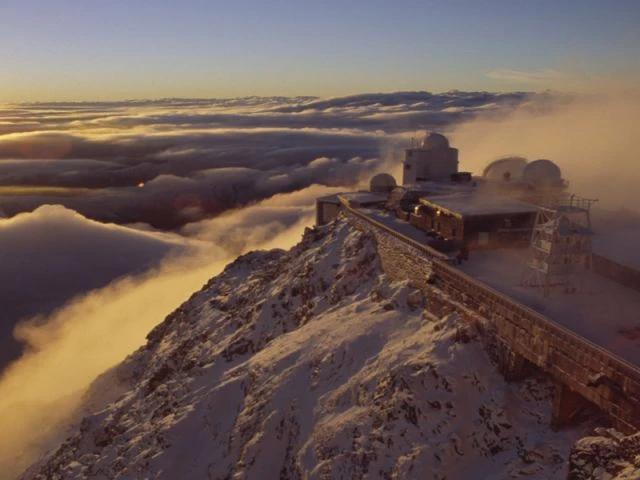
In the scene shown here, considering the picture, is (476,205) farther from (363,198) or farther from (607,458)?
(607,458)

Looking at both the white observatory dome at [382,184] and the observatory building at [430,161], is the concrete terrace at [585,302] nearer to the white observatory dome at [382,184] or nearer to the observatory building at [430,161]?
the white observatory dome at [382,184]

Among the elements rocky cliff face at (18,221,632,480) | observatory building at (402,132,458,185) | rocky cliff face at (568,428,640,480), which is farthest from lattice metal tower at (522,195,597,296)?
observatory building at (402,132,458,185)

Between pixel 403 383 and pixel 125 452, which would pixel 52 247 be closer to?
pixel 125 452

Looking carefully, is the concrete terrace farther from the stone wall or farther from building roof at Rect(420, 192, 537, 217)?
building roof at Rect(420, 192, 537, 217)

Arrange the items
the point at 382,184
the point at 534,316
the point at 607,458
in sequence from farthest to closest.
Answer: the point at 382,184 → the point at 534,316 → the point at 607,458

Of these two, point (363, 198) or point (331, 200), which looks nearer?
point (363, 198)

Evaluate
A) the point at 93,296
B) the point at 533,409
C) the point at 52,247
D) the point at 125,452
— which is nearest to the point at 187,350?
the point at 125,452

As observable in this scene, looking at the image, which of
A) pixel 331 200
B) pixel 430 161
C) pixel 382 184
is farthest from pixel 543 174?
pixel 331 200
